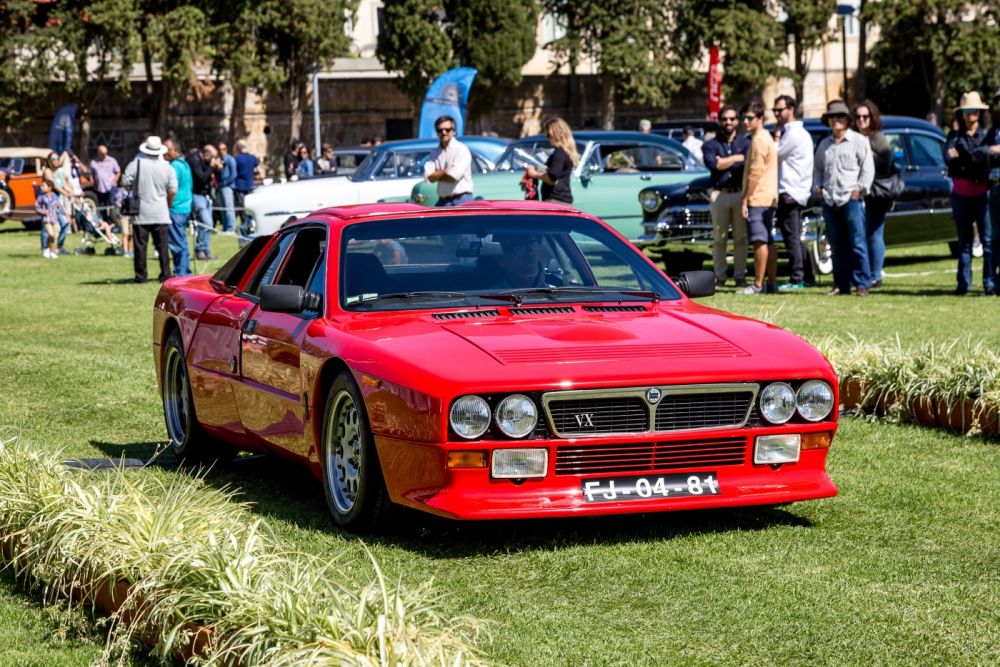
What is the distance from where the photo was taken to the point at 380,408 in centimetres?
617

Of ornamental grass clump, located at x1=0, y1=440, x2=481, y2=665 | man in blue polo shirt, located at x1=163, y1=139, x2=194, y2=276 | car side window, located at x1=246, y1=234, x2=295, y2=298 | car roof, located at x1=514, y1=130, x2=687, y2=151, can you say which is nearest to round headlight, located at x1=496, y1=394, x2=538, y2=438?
ornamental grass clump, located at x1=0, y1=440, x2=481, y2=665

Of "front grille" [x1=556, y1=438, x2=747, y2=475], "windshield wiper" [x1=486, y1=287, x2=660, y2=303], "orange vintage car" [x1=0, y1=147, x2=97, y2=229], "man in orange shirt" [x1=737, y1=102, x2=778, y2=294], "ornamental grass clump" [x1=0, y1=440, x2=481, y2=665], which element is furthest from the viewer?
"orange vintage car" [x1=0, y1=147, x2=97, y2=229]

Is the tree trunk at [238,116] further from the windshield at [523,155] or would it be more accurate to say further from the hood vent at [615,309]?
the hood vent at [615,309]

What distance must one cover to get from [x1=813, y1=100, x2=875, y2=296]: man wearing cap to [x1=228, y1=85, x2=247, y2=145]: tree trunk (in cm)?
4240

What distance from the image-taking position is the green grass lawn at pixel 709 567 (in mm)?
4863

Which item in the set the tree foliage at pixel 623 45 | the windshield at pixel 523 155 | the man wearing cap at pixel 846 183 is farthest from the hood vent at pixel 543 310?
the tree foliage at pixel 623 45

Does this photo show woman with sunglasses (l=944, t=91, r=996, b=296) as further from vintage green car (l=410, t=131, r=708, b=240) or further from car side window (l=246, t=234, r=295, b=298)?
car side window (l=246, t=234, r=295, b=298)

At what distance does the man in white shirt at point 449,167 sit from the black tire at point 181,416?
801 cm

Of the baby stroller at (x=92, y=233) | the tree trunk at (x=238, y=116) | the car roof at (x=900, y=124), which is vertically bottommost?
the baby stroller at (x=92, y=233)

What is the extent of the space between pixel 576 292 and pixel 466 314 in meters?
0.68

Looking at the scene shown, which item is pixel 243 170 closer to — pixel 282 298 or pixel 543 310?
pixel 282 298

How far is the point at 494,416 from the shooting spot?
5.95 m

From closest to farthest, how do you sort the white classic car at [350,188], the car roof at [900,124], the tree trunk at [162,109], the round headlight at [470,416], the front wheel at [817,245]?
the round headlight at [470,416]
the front wheel at [817,245]
the car roof at [900,124]
the white classic car at [350,188]
the tree trunk at [162,109]

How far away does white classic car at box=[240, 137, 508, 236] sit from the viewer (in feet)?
78.7
